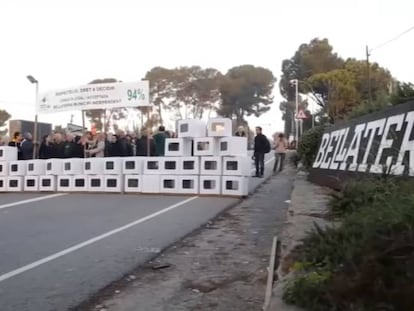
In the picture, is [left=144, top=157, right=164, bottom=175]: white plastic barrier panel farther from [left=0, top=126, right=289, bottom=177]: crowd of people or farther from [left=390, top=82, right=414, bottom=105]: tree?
[left=390, top=82, right=414, bottom=105]: tree

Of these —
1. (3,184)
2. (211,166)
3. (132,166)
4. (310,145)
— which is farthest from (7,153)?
(310,145)

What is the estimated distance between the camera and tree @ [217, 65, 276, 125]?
7850 cm

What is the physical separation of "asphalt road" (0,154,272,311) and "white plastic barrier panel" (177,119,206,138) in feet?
6.05

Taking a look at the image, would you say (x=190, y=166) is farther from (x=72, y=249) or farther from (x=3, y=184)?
(x=72, y=249)

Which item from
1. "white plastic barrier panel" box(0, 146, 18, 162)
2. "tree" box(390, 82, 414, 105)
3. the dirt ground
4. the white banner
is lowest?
the dirt ground

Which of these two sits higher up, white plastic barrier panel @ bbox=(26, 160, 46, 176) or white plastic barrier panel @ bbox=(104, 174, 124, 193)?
white plastic barrier panel @ bbox=(26, 160, 46, 176)

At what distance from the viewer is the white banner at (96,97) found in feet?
65.8

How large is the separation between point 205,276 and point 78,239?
2914 millimetres

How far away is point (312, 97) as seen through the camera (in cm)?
6450

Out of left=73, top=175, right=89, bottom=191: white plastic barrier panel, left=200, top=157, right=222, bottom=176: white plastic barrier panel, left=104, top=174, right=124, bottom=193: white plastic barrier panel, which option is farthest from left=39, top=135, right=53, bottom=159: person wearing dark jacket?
left=200, top=157, right=222, bottom=176: white plastic barrier panel

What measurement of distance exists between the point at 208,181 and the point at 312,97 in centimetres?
4974

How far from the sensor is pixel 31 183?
18141 millimetres

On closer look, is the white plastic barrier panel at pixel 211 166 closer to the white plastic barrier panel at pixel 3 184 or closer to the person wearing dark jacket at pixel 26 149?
the white plastic barrier panel at pixel 3 184

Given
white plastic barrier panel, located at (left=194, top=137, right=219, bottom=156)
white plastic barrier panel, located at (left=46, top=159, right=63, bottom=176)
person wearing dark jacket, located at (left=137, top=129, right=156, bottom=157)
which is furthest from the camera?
person wearing dark jacket, located at (left=137, top=129, right=156, bottom=157)
